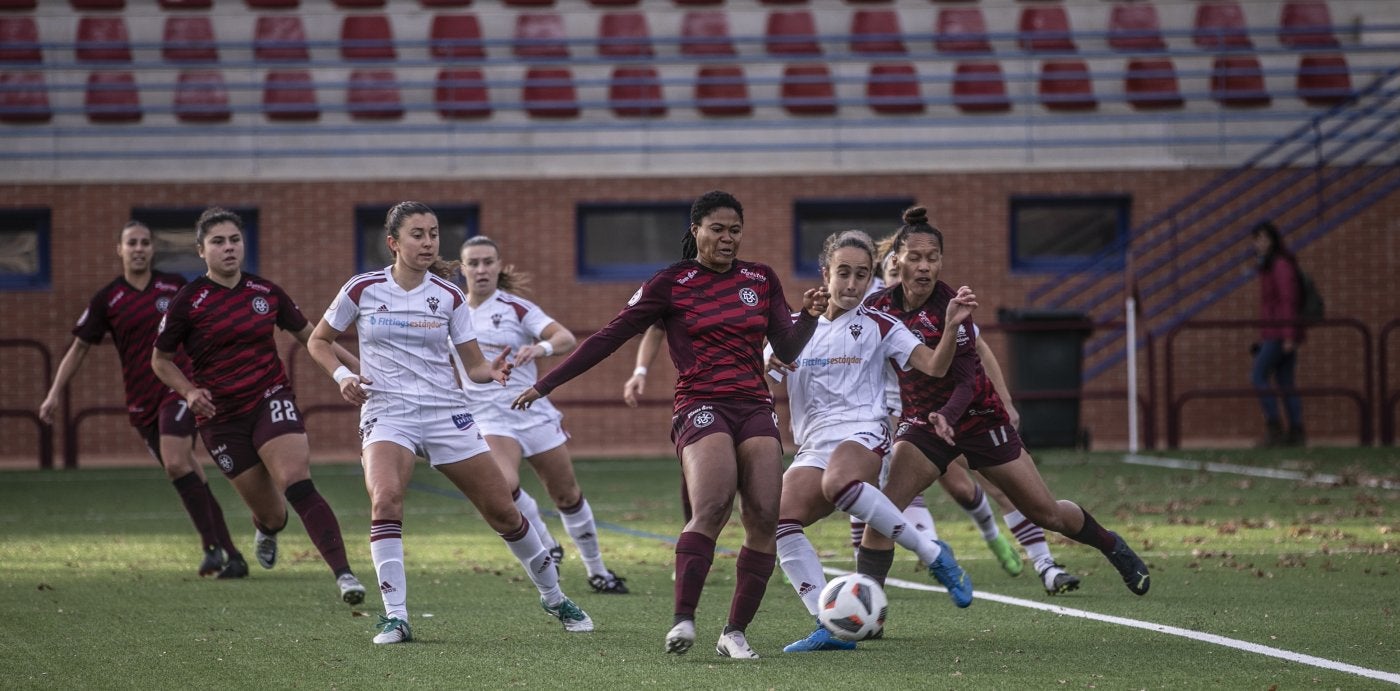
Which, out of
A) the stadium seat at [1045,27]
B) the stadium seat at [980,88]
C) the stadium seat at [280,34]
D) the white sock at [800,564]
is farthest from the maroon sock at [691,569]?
the stadium seat at [280,34]

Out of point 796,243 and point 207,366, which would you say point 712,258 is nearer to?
point 207,366

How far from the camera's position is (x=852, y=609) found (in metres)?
6.57

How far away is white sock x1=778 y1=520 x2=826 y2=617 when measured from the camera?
7.04 meters

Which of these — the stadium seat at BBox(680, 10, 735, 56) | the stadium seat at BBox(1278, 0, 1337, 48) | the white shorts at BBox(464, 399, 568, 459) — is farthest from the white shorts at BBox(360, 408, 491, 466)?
the stadium seat at BBox(1278, 0, 1337, 48)

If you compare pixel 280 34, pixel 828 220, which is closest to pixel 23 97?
pixel 280 34

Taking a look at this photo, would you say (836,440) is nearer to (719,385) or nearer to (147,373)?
(719,385)

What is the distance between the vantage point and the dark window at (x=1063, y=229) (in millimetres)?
20297

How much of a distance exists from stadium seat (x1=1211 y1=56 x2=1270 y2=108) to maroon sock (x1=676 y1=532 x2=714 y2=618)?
50.7 feet

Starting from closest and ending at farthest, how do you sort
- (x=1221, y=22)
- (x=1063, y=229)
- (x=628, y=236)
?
(x=628, y=236) < (x=1063, y=229) < (x=1221, y=22)

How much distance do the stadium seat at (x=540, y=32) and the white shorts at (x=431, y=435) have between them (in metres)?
14.2

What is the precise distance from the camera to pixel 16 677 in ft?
20.5

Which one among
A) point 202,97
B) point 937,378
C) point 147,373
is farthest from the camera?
point 202,97

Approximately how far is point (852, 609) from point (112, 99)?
16526mm

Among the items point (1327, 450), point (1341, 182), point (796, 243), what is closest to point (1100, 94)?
point (1341, 182)
